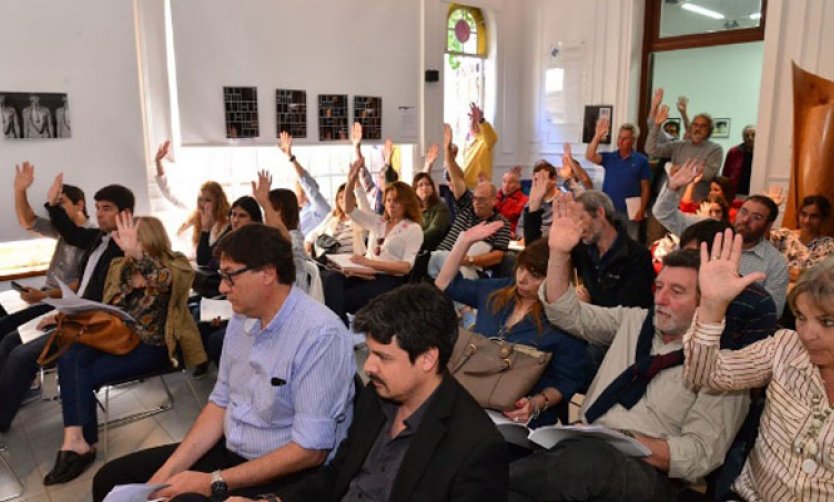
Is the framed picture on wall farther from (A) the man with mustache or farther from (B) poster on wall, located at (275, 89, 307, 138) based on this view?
(A) the man with mustache

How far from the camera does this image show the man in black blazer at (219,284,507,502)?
1433 mm

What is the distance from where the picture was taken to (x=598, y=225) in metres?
2.99

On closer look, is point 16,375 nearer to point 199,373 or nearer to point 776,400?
point 199,373

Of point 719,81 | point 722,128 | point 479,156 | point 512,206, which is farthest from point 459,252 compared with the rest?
point 719,81

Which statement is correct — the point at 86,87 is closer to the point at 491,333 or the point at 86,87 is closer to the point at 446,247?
the point at 446,247

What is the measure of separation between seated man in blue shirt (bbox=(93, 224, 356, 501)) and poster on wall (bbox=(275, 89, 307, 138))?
15.6 ft

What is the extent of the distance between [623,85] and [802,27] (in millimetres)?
2016

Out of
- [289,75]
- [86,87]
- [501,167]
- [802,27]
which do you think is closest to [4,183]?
[86,87]

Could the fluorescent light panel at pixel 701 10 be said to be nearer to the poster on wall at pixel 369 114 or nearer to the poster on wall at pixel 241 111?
the poster on wall at pixel 369 114

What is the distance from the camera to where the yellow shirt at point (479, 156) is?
25.4 feet

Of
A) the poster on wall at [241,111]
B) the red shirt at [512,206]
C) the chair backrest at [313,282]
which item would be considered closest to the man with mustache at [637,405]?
the chair backrest at [313,282]

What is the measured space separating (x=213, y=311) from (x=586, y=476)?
8.98 feet

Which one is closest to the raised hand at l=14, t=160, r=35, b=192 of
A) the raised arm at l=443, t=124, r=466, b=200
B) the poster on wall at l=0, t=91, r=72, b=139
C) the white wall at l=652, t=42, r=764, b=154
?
the poster on wall at l=0, t=91, r=72, b=139

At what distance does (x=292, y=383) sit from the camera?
193 cm
